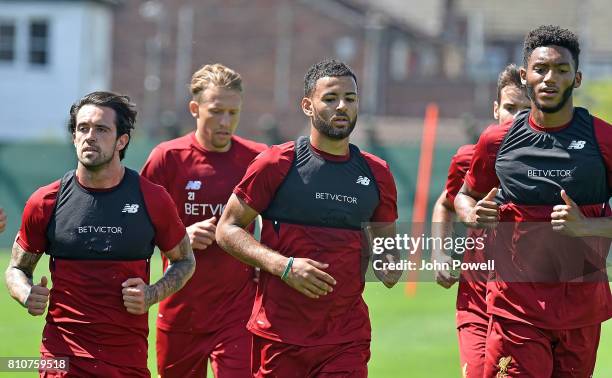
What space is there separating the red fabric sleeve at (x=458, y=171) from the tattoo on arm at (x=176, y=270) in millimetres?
1994

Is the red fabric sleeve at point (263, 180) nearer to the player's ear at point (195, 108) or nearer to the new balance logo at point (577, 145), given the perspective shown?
the new balance logo at point (577, 145)

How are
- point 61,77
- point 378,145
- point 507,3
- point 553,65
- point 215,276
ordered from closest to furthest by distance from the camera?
point 553,65 < point 215,276 < point 378,145 < point 61,77 < point 507,3

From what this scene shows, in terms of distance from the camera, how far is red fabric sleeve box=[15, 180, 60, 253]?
254 inches

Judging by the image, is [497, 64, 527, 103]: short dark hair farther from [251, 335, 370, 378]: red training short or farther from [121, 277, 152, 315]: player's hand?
[121, 277, 152, 315]: player's hand

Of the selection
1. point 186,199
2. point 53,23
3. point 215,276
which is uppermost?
point 53,23

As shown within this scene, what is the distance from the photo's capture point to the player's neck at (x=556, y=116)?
21.2ft

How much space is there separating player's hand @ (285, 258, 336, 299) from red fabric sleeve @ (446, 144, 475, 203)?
178 cm

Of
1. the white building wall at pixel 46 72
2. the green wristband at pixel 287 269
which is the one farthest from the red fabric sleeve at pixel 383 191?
the white building wall at pixel 46 72

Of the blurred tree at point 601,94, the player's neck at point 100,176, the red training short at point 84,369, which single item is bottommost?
the red training short at point 84,369

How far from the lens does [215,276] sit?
8.05 m

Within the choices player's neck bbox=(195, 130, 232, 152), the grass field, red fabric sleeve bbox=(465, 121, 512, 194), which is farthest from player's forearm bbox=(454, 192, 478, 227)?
the grass field

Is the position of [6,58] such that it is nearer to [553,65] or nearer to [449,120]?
[449,120]

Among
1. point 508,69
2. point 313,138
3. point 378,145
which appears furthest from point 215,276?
point 378,145

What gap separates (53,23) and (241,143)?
135 feet
